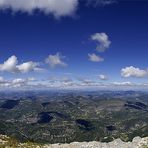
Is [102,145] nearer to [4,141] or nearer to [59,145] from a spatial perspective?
[59,145]

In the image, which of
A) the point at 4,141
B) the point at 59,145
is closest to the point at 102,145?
the point at 59,145

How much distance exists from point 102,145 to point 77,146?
248 inches

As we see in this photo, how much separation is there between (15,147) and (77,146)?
1563 centimetres

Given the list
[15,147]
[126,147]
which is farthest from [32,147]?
[126,147]

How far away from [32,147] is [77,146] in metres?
11.6

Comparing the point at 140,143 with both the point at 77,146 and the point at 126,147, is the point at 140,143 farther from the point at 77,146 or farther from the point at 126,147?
the point at 77,146

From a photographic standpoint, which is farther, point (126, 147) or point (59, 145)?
point (59, 145)

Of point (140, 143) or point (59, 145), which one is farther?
point (59, 145)

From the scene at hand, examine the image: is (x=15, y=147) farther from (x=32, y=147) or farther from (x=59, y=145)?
(x=59, y=145)

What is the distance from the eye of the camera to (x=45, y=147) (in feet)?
241

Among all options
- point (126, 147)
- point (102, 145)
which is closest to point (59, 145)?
point (102, 145)

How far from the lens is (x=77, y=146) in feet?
245

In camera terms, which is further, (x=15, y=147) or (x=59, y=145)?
(x=59, y=145)

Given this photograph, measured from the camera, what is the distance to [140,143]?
7275 cm
